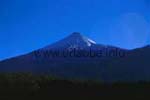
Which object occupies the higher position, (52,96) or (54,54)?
(54,54)

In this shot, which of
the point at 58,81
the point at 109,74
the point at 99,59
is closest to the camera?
the point at 58,81

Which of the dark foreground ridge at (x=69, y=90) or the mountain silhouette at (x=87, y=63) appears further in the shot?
the mountain silhouette at (x=87, y=63)

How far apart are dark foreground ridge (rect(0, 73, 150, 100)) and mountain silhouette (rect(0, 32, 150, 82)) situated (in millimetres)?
16234

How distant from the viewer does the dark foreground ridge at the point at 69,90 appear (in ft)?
72.9

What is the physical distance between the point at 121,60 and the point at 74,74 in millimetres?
5941

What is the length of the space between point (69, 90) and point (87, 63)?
30.2m

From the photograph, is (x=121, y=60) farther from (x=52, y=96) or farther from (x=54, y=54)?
(x=52, y=96)

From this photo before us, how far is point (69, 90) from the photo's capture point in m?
23.3

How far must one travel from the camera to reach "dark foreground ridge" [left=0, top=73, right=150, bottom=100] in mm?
22219

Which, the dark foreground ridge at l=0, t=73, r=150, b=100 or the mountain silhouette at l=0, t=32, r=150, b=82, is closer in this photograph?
the dark foreground ridge at l=0, t=73, r=150, b=100

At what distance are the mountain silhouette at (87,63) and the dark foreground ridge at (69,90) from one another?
16234mm

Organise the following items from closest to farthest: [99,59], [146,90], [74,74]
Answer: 1. [146,90]
2. [74,74]
3. [99,59]

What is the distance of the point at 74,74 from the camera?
4906 centimetres

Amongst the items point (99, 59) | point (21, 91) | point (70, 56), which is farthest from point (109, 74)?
point (21, 91)
